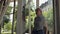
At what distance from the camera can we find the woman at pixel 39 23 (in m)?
1.53

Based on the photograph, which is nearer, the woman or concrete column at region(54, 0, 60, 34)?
concrete column at region(54, 0, 60, 34)

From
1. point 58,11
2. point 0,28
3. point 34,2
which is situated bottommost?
point 0,28

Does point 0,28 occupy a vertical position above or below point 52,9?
below

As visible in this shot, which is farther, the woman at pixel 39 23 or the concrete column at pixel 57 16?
the woman at pixel 39 23

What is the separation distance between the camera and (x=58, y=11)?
1.45 metres

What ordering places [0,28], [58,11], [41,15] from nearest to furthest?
1. [58,11]
2. [41,15]
3. [0,28]

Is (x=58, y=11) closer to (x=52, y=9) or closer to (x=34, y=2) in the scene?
(x=52, y=9)

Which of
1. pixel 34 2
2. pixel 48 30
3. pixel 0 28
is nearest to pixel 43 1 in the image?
pixel 34 2

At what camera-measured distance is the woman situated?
153 cm

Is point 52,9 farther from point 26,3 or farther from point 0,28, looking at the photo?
point 0,28

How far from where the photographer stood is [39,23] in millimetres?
1547

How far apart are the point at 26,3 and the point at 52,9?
32 cm

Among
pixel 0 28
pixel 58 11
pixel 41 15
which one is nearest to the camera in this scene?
pixel 58 11

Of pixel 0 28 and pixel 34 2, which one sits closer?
pixel 34 2
